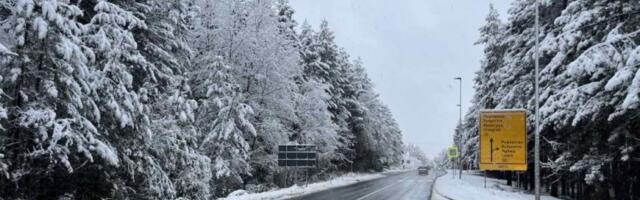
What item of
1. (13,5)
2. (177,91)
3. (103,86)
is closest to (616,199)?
(177,91)

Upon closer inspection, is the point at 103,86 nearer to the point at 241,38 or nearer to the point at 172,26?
the point at 172,26

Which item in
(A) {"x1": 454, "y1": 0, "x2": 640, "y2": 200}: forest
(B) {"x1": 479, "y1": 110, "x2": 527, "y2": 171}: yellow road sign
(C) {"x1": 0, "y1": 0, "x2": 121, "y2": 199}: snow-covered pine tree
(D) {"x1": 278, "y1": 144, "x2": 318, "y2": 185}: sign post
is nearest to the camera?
(C) {"x1": 0, "y1": 0, "x2": 121, "y2": 199}: snow-covered pine tree

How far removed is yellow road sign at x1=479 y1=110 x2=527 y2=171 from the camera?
23062mm

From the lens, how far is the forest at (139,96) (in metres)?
11.6

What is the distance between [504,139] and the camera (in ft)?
77.3

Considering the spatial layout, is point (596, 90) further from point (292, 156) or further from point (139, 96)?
point (292, 156)

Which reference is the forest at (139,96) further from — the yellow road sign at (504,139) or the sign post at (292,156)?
the yellow road sign at (504,139)

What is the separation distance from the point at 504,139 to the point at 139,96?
15.1m

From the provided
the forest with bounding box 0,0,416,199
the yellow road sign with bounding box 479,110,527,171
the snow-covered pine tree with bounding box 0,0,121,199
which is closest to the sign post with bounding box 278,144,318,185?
the forest with bounding box 0,0,416,199

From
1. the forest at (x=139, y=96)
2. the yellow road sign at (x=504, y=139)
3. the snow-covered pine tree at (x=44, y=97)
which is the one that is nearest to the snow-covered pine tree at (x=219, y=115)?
the forest at (x=139, y=96)

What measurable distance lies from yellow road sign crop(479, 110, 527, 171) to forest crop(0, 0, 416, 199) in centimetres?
442

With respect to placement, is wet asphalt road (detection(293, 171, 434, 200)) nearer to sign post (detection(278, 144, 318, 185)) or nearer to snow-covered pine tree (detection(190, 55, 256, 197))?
sign post (detection(278, 144, 318, 185))

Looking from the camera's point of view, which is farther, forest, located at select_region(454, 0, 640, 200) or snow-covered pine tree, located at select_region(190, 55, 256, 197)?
snow-covered pine tree, located at select_region(190, 55, 256, 197)

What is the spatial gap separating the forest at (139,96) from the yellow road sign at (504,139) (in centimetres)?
442
